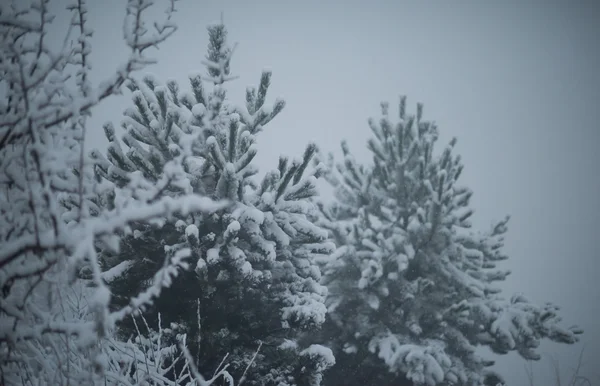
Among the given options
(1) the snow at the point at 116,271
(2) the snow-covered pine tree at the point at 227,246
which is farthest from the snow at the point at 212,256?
(1) the snow at the point at 116,271

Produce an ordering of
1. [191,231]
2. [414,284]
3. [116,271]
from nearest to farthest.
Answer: [191,231] → [116,271] → [414,284]

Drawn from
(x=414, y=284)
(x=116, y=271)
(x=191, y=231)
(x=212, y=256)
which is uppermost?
(x=191, y=231)

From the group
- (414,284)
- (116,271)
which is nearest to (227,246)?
(116,271)

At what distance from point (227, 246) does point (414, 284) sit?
369cm

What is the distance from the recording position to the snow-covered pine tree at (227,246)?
3521 millimetres

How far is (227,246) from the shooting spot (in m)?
3.60

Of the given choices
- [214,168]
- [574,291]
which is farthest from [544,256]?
[214,168]

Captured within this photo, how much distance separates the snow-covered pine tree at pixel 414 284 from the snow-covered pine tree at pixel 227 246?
1475 mm

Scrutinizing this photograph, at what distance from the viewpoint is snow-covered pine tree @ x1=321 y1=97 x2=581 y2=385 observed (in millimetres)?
5145

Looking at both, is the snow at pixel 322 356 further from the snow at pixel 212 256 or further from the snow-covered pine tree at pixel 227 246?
the snow at pixel 212 256

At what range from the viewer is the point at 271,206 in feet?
13.0

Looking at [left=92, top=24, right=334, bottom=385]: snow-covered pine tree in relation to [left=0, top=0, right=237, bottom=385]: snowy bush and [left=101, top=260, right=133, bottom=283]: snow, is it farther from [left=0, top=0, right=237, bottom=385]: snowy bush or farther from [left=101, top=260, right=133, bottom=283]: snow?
[left=0, top=0, right=237, bottom=385]: snowy bush

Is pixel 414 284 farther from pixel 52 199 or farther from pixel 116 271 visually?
pixel 52 199

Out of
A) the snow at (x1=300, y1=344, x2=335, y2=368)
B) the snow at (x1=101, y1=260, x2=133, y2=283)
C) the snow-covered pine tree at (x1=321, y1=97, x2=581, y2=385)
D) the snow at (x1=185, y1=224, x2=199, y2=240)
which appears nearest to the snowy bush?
the snow at (x1=185, y1=224, x2=199, y2=240)
